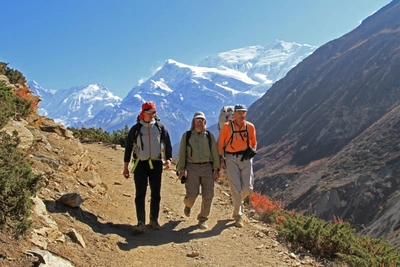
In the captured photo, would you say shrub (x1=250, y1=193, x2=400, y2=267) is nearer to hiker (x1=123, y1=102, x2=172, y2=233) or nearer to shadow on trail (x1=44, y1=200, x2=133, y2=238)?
hiker (x1=123, y1=102, x2=172, y2=233)

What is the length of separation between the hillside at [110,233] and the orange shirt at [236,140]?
1470mm

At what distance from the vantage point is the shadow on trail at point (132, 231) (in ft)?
18.2

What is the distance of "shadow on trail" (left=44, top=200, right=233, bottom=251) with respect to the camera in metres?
5.56

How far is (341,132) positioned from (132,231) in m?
71.9

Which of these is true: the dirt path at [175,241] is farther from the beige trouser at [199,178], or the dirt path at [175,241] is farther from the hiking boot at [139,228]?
the beige trouser at [199,178]

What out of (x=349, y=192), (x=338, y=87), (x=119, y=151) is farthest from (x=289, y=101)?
(x=119, y=151)

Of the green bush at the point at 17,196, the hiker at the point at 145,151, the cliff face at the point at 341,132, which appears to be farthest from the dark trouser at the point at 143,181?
the cliff face at the point at 341,132

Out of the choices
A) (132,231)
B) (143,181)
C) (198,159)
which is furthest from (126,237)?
(198,159)

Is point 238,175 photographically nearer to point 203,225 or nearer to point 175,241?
point 203,225

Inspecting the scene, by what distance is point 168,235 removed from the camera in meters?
6.09

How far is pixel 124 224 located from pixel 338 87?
89903 mm

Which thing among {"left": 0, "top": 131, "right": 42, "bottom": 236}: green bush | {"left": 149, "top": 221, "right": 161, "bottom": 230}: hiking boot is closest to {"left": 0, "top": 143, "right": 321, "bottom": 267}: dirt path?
{"left": 149, "top": 221, "right": 161, "bottom": 230}: hiking boot

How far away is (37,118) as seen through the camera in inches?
362

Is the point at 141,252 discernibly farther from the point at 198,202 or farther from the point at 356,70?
the point at 356,70
